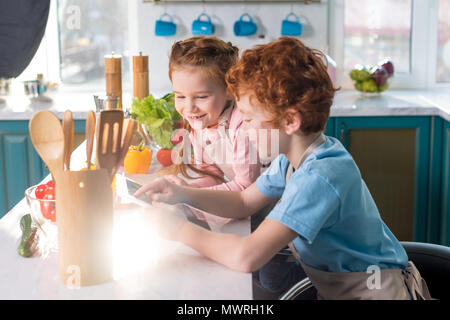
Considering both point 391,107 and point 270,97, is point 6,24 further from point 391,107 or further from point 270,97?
point 391,107

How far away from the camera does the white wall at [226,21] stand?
3461 mm

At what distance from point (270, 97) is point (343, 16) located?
242cm

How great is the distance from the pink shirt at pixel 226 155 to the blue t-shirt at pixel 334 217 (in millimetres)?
278

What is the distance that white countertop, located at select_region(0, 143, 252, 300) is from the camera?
0.99m

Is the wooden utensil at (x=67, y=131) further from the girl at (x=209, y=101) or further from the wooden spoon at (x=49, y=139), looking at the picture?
the girl at (x=209, y=101)

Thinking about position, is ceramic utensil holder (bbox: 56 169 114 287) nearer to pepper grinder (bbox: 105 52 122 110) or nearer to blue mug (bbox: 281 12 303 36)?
pepper grinder (bbox: 105 52 122 110)

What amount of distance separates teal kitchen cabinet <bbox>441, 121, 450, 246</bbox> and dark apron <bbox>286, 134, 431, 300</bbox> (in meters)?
1.68

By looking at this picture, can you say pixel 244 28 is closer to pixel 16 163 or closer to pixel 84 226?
pixel 16 163

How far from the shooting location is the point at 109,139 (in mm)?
1017

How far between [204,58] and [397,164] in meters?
1.60

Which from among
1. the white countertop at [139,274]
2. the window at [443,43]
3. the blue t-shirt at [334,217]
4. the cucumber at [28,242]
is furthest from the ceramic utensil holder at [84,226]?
the window at [443,43]

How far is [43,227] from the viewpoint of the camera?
115 cm

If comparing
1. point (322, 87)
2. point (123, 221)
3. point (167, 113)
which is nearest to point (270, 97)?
point (322, 87)

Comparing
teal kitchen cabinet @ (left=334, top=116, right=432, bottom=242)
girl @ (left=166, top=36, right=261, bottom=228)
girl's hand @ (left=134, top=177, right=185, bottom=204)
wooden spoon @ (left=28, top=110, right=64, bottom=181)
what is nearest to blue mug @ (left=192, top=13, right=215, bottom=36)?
teal kitchen cabinet @ (left=334, top=116, right=432, bottom=242)
